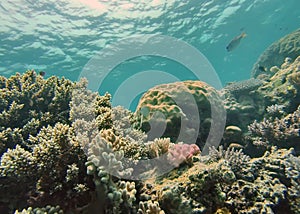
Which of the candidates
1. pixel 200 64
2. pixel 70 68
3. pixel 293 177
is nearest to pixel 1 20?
pixel 70 68

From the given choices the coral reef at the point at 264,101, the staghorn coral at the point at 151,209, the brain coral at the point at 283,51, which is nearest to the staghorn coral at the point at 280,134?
the coral reef at the point at 264,101

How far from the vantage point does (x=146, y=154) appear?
133 inches

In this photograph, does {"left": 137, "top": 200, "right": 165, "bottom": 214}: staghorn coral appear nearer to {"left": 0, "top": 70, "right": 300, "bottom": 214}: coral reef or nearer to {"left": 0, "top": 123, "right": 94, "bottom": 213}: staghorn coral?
{"left": 0, "top": 70, "right": 300, "bottom": 214}: coral reef

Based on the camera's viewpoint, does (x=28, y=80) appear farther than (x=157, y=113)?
Yes

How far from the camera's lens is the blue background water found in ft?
→ 47.2

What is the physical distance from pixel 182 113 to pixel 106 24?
14385mm

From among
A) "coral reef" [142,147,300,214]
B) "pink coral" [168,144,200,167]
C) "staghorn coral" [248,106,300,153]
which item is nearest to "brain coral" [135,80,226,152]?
"staghorn coral" [248,106,300,153]

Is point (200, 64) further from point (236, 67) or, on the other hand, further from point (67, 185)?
point (67, 185)

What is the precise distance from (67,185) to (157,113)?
3088 millimetres

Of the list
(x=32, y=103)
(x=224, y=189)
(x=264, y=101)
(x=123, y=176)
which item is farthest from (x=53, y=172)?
(x=264, y=101)

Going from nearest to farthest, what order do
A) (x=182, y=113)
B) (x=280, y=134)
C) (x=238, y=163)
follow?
(x=238, y=163)
(x=280, y=134)
(x=182, y=113)

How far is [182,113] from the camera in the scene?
5.41 meters

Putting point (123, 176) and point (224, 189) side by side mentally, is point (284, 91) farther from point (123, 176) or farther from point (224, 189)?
point (123, 176)

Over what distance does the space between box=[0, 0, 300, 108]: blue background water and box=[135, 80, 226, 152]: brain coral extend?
11137 millimetres
